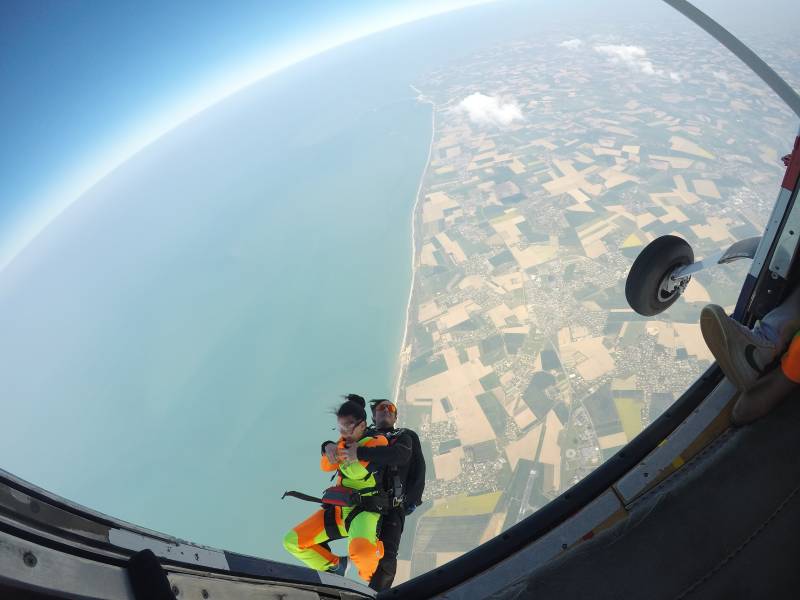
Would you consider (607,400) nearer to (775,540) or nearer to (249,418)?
(775,540)

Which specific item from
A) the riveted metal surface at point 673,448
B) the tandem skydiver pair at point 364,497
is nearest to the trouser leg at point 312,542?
the tandem skydiver pair at point 364,497

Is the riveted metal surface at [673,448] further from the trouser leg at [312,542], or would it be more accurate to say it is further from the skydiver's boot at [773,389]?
the trouser leg at [312,542]

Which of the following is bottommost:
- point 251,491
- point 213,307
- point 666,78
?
point 251,491

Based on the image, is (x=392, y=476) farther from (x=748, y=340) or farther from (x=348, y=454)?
(x=748, y=340)

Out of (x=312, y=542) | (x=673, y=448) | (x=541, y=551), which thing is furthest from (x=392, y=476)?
(x=673, y=448)

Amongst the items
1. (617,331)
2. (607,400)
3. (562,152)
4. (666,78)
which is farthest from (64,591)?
(666,78)

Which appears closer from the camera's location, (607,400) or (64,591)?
(64,591)
